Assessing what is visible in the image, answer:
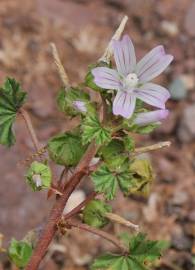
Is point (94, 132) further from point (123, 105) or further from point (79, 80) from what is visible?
point (79, 80)

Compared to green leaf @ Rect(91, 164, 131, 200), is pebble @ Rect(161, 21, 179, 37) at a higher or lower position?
higher

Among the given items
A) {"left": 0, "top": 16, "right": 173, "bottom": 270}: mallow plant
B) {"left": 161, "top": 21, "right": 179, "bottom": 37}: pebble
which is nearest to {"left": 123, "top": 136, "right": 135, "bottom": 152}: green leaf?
{"left": 0, "top": 16, "right": 173, "bottom": 270}: mallow plant

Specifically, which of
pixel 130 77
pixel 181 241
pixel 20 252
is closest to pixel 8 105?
pixel 130 77

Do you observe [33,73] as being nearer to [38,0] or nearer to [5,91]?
[38,0]

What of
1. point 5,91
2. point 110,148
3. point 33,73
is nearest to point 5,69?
point 33,73

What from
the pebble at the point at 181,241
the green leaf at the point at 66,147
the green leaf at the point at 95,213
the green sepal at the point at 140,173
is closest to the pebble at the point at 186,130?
the pebble at the point at 181,241

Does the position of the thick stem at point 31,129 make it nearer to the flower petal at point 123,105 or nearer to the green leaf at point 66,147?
the green leaf at point 66,147

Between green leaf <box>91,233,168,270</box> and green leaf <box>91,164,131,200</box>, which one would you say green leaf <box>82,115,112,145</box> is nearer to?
green leaf <box>91,164,131,200</box>
